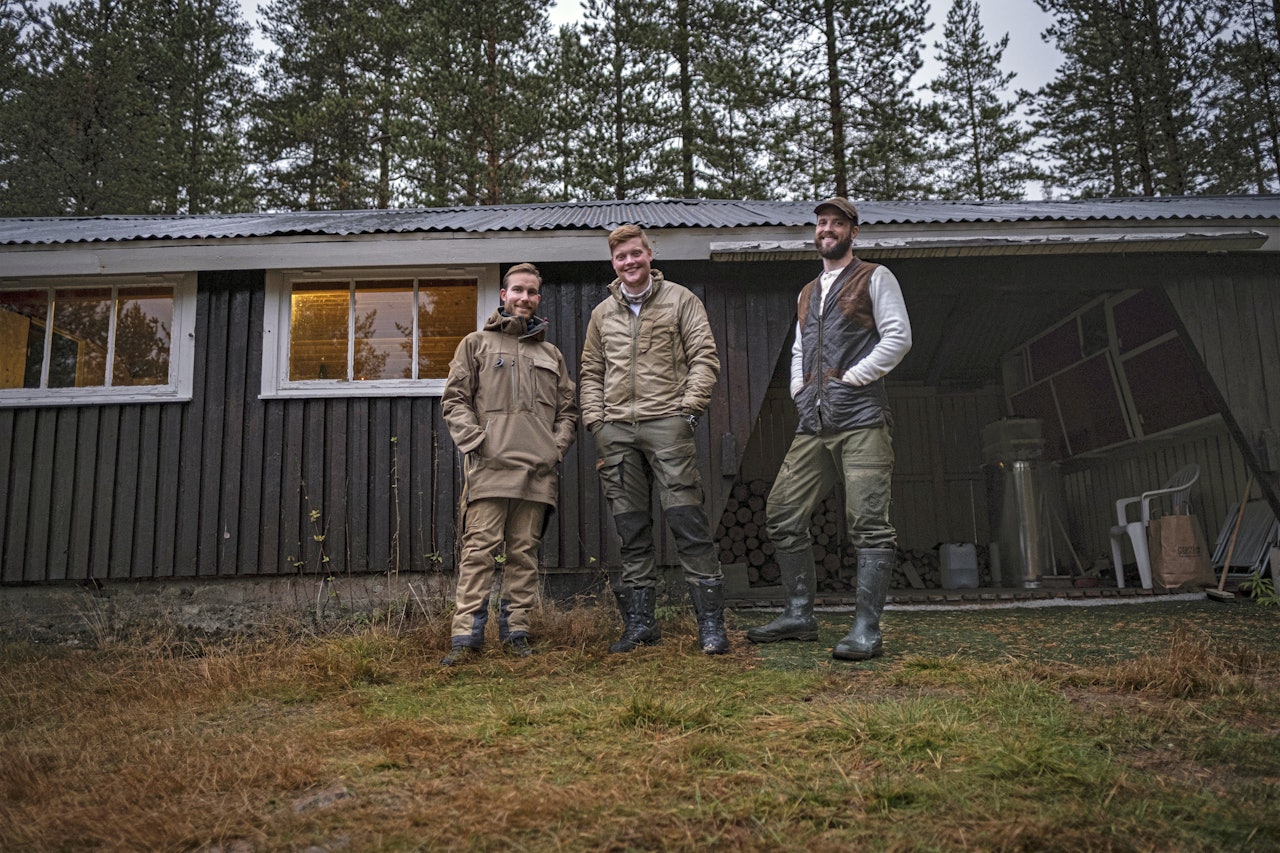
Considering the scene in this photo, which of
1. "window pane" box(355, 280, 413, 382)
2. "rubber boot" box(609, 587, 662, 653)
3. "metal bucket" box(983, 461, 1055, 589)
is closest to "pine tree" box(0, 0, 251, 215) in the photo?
"window pane" box(355, 280, 413, 382)

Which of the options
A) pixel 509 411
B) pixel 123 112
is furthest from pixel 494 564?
pixel 123 112

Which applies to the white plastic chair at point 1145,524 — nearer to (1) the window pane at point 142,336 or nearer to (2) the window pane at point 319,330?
(2) the window pane at point 319,330

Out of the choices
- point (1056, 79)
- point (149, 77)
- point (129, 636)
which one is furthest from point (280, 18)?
point (129, 636)

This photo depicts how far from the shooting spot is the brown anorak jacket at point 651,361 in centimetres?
412

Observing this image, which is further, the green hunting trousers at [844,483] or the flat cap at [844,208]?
the flat cap at [844,208]

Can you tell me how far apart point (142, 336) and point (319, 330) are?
119cm

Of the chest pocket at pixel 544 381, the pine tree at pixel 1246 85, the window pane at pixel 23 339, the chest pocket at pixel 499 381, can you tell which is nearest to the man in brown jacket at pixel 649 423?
the chest pocket at pixel 544 381

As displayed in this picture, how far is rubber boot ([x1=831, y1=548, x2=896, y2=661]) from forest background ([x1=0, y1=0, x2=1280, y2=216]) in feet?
41.8

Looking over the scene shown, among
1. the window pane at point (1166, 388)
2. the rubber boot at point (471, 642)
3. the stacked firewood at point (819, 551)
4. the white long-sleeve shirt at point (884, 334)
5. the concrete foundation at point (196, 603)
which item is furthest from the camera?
the stacked firewood at point (819, 551)

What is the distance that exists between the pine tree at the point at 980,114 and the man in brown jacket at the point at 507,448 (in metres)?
15.9

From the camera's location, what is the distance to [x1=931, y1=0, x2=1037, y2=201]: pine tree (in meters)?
18.4

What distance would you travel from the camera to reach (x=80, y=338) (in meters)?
5.99

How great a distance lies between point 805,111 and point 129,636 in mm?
13714

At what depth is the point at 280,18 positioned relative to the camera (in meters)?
19.4
